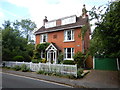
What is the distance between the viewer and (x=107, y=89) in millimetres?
7289

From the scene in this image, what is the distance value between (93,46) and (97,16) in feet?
7.96

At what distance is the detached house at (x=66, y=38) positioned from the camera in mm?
18625

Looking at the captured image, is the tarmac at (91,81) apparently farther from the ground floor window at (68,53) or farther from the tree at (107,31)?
the ground floor window at (68,53)

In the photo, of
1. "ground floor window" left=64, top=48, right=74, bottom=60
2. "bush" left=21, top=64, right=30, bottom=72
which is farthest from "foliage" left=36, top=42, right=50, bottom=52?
"bush" left=21, top=64, right=30, bottom=72

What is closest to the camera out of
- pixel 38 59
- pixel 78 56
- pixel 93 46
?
pixel 93 46

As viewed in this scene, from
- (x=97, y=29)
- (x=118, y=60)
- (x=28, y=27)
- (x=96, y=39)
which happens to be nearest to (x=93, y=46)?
(x=96, y=39)

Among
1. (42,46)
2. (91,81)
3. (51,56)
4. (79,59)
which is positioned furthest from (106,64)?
(42,46)

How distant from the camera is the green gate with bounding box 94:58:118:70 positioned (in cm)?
1445

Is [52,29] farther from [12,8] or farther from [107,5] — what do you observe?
[107,5]

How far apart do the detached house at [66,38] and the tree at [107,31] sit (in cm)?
886

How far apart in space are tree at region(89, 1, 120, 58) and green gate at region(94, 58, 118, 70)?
21.3 ft

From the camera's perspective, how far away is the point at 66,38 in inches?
786

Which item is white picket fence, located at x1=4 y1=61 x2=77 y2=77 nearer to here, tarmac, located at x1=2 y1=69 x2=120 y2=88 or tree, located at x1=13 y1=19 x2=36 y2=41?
tarmac, located at x1=2 y1=69 x2=120 y2=88

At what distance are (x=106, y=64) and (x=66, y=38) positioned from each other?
8.04m
